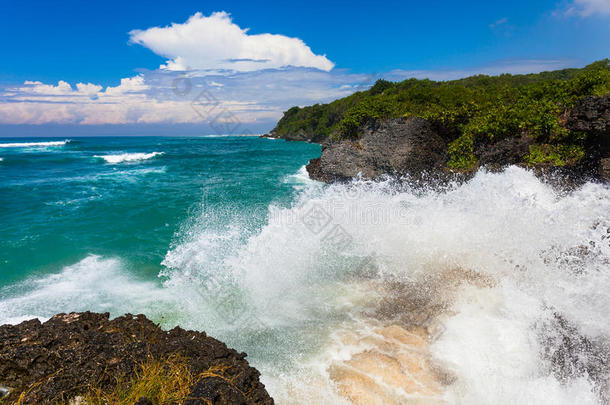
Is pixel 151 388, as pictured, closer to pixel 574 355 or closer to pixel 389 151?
pixel 574 355

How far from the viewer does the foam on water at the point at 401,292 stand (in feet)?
17.3

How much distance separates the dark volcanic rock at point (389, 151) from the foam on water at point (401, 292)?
4.48 metres

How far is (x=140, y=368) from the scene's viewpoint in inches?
148

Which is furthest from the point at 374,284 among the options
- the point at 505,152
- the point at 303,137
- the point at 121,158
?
the point at 303,137

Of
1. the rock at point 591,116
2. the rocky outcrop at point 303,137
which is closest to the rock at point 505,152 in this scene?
the rock at point 591,116

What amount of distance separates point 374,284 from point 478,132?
1047 centimetres

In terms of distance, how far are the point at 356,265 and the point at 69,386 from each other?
7249mm

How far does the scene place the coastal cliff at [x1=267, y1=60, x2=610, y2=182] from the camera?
10.6 meters

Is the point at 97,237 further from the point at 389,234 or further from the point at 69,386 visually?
the point at 389,234

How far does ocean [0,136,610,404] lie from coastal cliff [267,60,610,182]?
132 cm

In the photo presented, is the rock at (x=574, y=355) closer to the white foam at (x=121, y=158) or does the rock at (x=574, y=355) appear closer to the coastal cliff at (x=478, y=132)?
the coastal cliff at (x=478, y=132)

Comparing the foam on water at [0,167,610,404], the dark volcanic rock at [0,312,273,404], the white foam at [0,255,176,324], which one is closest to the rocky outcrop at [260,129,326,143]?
the foam on water at [0,167,610,404]

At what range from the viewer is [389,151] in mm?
17500

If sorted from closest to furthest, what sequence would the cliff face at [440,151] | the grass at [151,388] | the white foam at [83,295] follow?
the grass at [151,388]
the white foam at [83,295]
the cliff face at [440,151]
